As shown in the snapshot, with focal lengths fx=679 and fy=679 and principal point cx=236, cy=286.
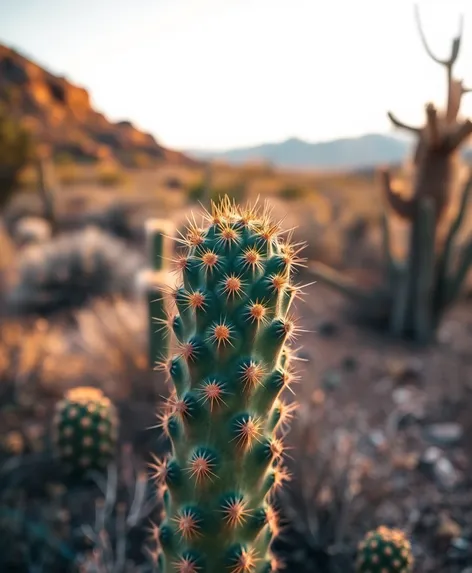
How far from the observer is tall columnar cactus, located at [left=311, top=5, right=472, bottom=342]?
6.57 m

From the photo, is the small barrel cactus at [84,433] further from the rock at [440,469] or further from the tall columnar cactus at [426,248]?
the tall columnar cactus at [426,248]

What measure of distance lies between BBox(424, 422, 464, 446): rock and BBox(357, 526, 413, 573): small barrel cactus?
2.17 meters

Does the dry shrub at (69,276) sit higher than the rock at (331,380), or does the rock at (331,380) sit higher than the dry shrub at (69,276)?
the dry shrub at (69,276)

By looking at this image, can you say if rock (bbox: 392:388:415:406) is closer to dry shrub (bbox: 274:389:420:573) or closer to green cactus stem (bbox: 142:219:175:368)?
dry shrub (bbox: 274:389:420:573)

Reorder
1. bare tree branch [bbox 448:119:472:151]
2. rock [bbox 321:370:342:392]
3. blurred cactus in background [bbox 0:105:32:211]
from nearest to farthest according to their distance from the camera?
→ bare tree branch [bbox 448:119:472:151]
rock [bbox 321:370:342:392]
blurred cactus in background [bbox 0:105:32:211]

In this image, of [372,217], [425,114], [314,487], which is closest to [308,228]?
[372,217]

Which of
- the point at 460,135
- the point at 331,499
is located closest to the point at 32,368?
the point at 331,499

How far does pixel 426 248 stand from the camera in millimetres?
7117

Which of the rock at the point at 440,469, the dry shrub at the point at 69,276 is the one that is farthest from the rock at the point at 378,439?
the dry shrub at the point at 69,276

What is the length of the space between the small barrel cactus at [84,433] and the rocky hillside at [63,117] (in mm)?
26960

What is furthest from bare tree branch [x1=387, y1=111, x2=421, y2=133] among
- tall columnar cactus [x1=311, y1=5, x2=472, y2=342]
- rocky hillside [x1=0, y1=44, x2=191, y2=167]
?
rocky hillside [x1=0, y1=44, x2=191, y2=167]

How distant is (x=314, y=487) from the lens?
3893 millimetres

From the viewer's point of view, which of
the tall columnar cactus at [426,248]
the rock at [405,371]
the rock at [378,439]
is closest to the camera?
the rock at [378,439]

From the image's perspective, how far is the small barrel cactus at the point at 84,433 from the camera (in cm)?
442
